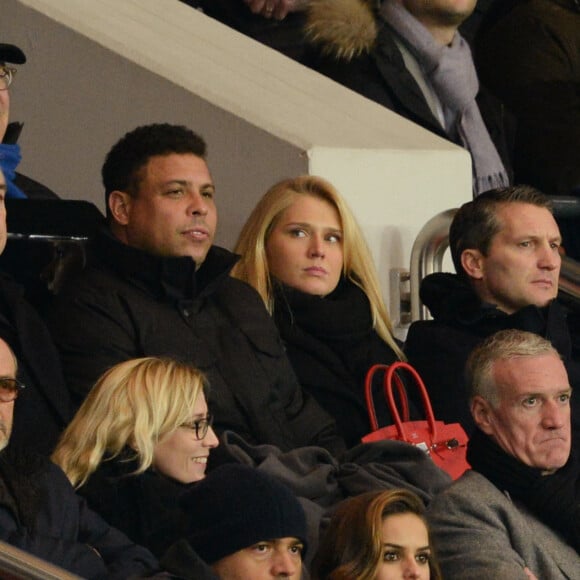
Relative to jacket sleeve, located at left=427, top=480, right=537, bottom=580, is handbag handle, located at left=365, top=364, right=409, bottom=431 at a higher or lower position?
higher

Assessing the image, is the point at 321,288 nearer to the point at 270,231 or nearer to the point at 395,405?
the point at 270,231

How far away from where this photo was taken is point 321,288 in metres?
7.02

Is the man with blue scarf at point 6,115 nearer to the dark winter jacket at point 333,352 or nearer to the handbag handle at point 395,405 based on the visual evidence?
the dark winter jacket at point 333,352

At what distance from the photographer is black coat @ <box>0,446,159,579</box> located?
203 inches

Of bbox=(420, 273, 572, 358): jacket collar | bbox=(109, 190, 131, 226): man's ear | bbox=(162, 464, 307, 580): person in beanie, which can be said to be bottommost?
bbox=(162, 464, 307, 580): person in beanie

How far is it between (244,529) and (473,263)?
89.1 inches

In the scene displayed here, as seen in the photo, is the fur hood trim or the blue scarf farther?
the fur hood trim

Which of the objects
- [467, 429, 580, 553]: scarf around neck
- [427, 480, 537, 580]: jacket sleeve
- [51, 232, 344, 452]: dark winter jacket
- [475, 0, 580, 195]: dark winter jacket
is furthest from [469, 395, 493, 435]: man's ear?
[475, 0, 580, 195]: dark winter jacket

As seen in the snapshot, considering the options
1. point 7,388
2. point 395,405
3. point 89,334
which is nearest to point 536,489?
point 395,405

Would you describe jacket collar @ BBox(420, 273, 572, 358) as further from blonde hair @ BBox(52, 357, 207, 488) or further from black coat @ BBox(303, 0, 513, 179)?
blonde hair @ BBox(52, 357, 207, 488)

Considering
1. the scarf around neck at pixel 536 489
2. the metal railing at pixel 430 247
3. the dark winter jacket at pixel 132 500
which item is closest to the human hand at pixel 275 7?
the metal railing at pixel 430 247

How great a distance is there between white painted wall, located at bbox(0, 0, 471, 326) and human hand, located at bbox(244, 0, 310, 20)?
2.52 feet

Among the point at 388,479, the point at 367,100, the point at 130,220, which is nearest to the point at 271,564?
the point at 388,479

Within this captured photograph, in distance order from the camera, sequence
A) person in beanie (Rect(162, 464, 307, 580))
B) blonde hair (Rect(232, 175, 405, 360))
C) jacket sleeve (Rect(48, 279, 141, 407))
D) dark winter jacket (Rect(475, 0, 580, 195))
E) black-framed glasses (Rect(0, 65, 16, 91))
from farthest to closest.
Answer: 1. dark winter jacket (Rect(475, 0, 580, 195))
2. blonde hair (Rect(232, 175, 405, 360))
3. black-framed glasses (Rect(0, 65, 16, 91))
4. jacket sleeve (Rect(48, 279, 141, 407))
5. person in beanie (Rect(162, 464, 307, 580))
